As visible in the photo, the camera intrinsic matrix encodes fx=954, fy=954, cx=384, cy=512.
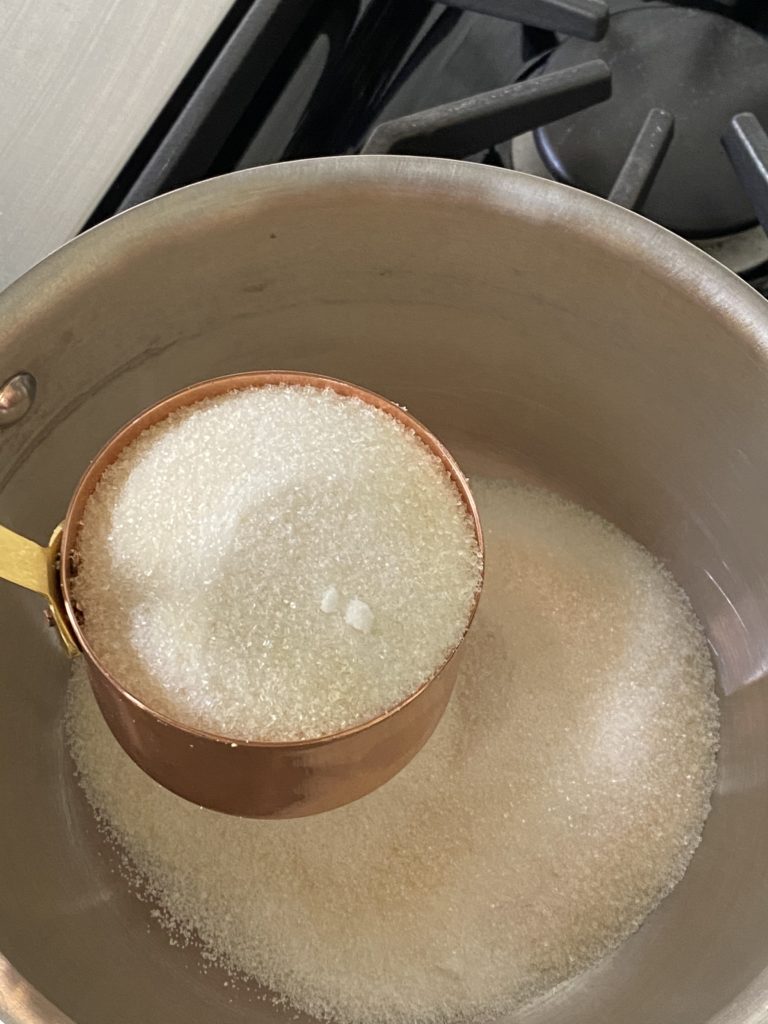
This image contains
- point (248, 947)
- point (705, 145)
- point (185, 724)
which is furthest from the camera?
point (705, 145)

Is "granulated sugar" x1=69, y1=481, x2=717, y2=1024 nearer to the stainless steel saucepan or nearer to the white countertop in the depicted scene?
the stainless steel saucepan

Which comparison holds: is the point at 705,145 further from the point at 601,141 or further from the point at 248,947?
the point at 248,947

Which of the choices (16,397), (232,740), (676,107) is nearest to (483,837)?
(232,740)

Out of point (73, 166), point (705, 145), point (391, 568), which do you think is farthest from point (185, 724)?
point (705, 145)

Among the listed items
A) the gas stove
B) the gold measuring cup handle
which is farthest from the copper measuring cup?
the gas stove

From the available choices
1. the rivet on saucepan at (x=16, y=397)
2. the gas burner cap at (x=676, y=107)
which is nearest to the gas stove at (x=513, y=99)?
the gas burner cap at (x=676, y=107)

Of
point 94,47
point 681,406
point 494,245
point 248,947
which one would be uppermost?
point 94,47
